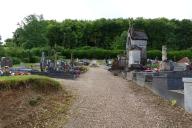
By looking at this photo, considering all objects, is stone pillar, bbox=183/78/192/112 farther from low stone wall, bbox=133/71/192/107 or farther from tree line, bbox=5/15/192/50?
tree line, bbox=5/15/192/50

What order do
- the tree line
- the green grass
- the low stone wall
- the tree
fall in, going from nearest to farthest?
the low stone wall
the green grass
the tree
the tree line

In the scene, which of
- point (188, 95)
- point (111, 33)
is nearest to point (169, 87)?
point (188, 95)

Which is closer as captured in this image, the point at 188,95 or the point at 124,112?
the point at 188,95

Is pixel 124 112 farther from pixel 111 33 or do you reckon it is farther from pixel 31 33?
pixel 111 33

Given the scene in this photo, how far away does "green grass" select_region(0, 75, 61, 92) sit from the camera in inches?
855

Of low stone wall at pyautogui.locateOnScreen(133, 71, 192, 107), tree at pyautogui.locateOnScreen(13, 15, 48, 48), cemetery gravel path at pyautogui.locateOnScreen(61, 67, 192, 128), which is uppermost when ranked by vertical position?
tree at pyautogui.locateOnScreen(13, 15, 48, 48)

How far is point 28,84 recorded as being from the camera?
22.9 meters

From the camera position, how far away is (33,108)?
1897 cm

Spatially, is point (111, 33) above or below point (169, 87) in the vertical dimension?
above

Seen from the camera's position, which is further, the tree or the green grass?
the tree

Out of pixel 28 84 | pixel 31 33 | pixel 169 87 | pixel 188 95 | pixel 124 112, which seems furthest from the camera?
pixel 31 33

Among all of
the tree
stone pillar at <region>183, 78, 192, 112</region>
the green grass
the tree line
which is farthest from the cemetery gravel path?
the tree line

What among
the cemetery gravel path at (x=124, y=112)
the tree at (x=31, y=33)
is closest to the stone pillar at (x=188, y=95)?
the cemetery gravel path at (x=124, y=112)

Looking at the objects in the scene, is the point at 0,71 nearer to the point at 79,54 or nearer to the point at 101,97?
the point at 101,97
